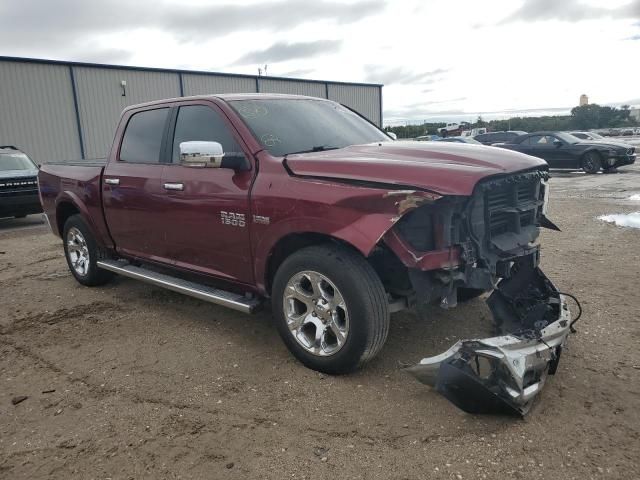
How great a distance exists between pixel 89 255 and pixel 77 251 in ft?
1.17

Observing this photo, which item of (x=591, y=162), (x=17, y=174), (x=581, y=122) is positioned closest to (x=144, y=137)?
(x=17, y=174)

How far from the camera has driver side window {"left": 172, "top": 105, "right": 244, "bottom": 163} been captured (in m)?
4.00

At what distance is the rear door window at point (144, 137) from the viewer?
15.4 feet

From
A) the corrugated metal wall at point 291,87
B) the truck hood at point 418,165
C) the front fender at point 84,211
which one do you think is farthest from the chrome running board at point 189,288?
the corrugated metal wall at point 291,87

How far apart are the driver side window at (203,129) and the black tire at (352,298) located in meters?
0.98

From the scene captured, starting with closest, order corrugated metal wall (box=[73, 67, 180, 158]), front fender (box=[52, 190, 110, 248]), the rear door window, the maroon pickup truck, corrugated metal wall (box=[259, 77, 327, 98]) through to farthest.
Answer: the maroon pickup truck, the rear door window, front fender (box=[52, 190, 110, 248]), corrugated metal wall (box=[73, 67, 180, 158]), corrugated metal wall (box=[259, 77, 327, 98])

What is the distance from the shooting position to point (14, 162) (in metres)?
11.5

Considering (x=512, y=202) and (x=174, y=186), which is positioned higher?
(x=174, y=186)

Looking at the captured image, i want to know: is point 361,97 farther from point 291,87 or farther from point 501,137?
point 501,137

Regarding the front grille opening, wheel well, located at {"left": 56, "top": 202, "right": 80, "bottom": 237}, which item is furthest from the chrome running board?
the front grille opening

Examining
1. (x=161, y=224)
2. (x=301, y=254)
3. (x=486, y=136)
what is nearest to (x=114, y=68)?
(x=486, y=136)

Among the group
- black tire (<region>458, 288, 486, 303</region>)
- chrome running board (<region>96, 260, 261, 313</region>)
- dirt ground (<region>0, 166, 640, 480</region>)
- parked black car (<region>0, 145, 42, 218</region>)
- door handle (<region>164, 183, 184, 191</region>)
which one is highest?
door handle (<region>164, 183, 184, 191</region>)

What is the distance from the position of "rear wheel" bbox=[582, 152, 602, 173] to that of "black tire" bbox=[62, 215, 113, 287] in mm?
15840

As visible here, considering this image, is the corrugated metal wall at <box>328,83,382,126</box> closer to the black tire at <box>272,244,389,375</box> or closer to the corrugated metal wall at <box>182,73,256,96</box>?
the corrugated metal wall at <box>182,73,256,96</box>
